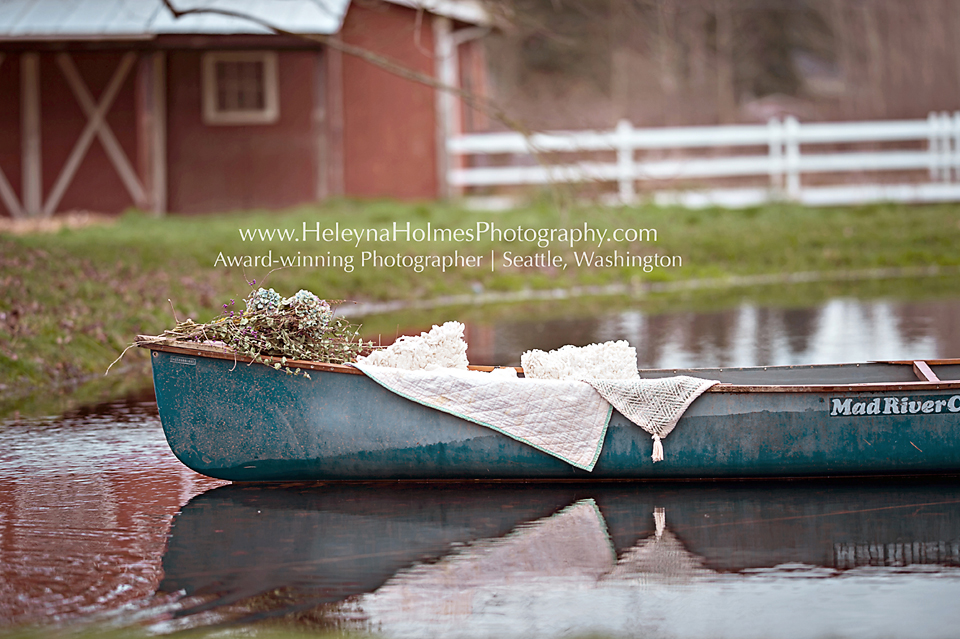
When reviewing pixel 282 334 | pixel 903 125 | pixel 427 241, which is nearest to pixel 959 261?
pixel 903 125

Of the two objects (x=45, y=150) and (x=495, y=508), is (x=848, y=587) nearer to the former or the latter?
(x=495, y=508)

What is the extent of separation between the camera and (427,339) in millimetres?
7398

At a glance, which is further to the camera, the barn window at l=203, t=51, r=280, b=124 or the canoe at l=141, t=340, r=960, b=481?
the barn window at l=203, t=51, r=280, b=124

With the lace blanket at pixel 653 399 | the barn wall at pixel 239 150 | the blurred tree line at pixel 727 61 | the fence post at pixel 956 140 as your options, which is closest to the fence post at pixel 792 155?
the fence post at pixel 956 140

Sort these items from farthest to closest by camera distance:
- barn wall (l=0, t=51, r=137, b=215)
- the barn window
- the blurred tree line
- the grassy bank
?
the blurred tree line
the barn window
barn wall (l=0, t=51, r=137, b=215)
the grassy bank

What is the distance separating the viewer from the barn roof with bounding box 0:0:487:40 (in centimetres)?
2123

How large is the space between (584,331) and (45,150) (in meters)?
14.1

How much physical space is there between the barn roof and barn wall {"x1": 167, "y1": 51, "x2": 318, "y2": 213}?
5.04 ft

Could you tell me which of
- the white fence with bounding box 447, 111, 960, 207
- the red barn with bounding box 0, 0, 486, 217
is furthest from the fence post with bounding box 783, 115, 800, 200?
the red barn with bounding box 0, 0, 486, 217

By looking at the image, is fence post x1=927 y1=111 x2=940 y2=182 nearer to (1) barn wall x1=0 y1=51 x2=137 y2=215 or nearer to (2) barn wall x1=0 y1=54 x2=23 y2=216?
(1) barn wall x1=0 y1=51 x2=137 y2=215

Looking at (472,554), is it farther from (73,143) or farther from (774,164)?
(73,143)

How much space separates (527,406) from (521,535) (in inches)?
35.3

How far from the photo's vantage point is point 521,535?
6176 millimetres

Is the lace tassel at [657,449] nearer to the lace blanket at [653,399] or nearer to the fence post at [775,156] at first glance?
the lace blanket at [653,399]
